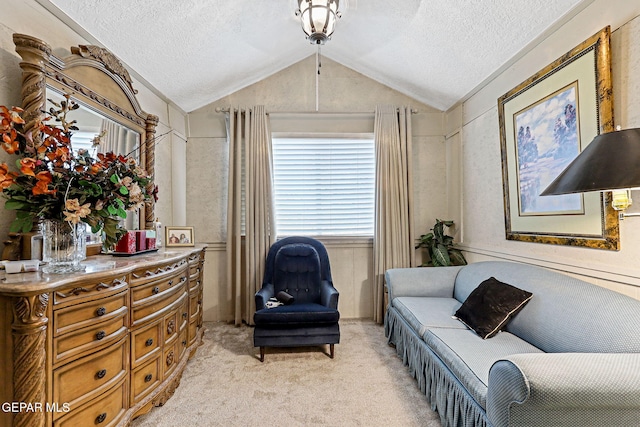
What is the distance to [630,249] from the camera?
175 centimetres

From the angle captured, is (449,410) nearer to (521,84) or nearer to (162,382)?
(162,382)

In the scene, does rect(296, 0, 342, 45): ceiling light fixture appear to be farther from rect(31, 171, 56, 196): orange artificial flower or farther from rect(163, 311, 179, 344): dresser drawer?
rect(163, 311, 179, 344): dresser drawer

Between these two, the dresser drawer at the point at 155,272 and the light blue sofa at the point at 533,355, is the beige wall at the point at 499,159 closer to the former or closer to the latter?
the light blue sofa at the point at 533,355

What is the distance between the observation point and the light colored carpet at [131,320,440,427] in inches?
79.4

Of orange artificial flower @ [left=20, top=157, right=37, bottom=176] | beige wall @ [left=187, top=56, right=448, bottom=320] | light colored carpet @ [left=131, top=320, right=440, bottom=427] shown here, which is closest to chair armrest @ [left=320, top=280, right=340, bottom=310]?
light colored carpet @ [left=131, top=320, right=440, bottom=427]

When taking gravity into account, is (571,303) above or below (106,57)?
below

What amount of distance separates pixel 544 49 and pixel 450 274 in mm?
2089

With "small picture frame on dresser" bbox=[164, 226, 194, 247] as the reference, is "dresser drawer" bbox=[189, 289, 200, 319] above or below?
below

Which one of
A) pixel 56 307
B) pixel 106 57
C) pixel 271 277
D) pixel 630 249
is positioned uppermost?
pixel 106 57

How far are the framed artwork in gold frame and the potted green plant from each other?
0.91 metres

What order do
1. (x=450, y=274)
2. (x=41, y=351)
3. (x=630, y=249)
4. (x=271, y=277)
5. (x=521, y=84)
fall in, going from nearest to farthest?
(x=41, y=351), (x=630, y=249), (x=521, y=84), (x=450, y=274), (x=271, y=277)

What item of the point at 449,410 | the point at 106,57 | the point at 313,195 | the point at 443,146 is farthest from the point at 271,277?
the point at 443,146

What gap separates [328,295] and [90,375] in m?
1.91

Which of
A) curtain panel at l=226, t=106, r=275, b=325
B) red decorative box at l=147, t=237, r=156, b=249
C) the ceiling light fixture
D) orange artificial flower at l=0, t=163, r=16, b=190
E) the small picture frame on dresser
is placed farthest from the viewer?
curtain panel at l=226, t=106, r=275, b=325
